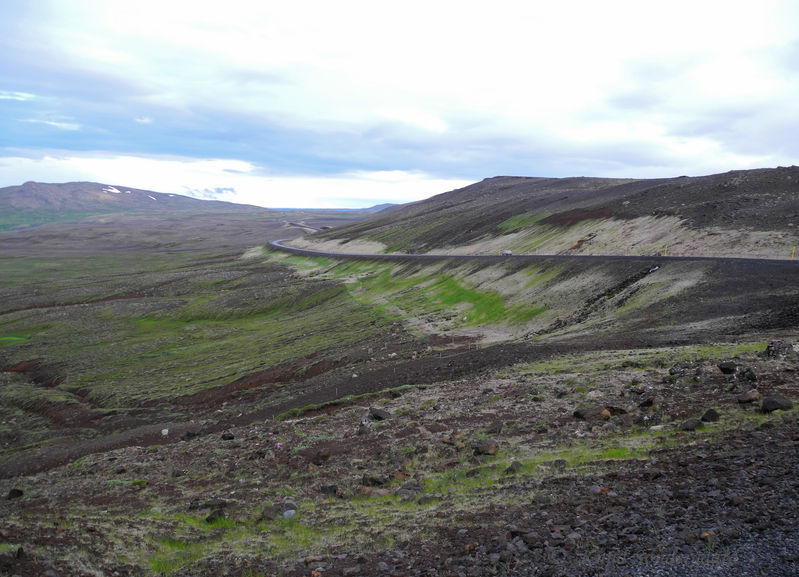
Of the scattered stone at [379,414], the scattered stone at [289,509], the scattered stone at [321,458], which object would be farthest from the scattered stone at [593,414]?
the scattered stone at [289,509]

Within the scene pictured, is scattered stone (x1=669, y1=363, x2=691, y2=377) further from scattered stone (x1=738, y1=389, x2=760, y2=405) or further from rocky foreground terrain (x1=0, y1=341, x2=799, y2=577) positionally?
scattered stone (x1=738, y1=389, x2=760, y2=405)

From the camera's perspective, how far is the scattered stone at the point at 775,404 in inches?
520

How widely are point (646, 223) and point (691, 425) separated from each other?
185 feet

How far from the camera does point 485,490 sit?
489 inches

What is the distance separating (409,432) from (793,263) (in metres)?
30.7

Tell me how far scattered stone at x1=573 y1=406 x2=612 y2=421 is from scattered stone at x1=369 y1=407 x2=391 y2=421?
7130 mm

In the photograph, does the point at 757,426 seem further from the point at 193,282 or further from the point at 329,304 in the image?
the point at 193,282

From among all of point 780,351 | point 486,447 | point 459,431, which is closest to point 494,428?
point 459,431

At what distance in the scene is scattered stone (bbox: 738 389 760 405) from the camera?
1410 centimetres

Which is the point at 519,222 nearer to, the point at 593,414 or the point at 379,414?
the point at 379,414

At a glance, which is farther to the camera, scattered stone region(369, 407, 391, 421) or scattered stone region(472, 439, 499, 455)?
scattered stone region(369, 407, 391, 421)

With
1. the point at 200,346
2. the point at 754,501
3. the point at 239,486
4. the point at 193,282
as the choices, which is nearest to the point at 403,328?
the point at 200,346

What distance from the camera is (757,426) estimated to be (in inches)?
498

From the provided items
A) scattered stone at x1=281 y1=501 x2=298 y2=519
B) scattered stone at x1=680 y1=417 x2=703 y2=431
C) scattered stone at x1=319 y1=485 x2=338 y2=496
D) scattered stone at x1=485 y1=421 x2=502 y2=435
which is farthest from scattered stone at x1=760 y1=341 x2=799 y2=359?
scattered stone at x1=281 y1=501 x2=298 y2=519
